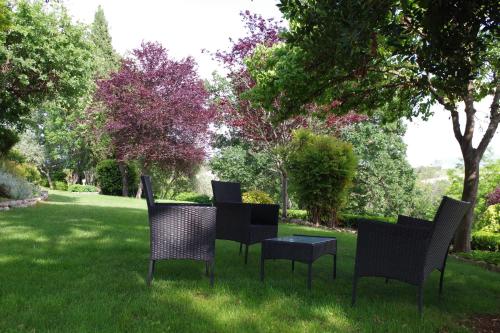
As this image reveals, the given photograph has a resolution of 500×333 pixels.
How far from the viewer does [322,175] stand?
39.1 feet

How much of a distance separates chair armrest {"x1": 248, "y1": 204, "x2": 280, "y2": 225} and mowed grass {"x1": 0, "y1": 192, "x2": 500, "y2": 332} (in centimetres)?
51

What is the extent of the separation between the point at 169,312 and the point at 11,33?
1252 cm

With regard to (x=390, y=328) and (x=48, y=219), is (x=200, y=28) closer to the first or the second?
(x=48, y=219)

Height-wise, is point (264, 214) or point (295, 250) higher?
point (264, 214)

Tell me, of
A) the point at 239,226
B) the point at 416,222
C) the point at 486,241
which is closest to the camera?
the point at 416,222

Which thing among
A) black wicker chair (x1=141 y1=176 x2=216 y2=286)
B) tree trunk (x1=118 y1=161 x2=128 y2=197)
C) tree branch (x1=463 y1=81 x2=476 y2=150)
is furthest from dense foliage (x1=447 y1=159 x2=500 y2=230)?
black wicker chair (x1=141 y1=176 x2=216 y2=286)

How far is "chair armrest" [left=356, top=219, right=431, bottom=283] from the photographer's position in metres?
3.63

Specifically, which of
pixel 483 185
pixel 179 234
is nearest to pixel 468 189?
pixel 179 234

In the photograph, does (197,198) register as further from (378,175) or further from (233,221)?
(233,221)

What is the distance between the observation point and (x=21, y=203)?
1091cm

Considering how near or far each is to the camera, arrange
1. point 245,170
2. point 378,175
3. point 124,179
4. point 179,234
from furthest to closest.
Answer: point 124,179 < point 245,170 < point 378,175 < point 179,234

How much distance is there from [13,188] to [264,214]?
8.26 m

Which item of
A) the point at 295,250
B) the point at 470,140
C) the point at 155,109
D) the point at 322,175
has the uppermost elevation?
the point at 155,109

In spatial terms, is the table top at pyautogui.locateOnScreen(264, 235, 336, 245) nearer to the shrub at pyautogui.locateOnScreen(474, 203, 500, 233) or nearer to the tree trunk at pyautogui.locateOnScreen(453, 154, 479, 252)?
the tree trunk at pyautogui.locateOnScreen(453, 154, 479, 252)
